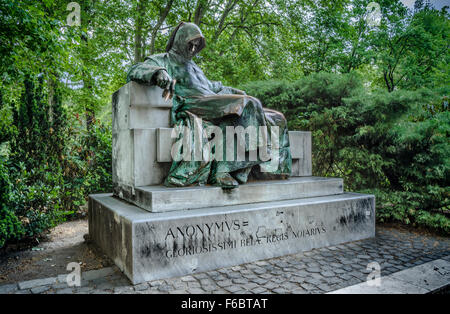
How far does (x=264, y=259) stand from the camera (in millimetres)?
3748

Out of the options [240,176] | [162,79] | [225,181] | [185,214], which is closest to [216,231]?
[185,214]

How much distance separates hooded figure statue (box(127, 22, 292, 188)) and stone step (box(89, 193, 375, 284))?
0.55 meters

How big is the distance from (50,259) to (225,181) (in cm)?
247

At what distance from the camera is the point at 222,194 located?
153 inches

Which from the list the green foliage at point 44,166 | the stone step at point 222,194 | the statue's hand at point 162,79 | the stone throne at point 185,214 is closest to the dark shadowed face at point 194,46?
the stone throne at point 185,214

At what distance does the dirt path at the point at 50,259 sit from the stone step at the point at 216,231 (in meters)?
0.19

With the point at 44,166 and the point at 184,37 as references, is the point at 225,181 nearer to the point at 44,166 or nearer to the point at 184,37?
the point at 184,37

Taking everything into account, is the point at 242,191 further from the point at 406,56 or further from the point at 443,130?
the point at 406,56

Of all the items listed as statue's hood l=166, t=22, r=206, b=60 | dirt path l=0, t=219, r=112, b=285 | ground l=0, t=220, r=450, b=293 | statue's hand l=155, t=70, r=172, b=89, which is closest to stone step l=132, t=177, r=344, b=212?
ground l=0, t=220, r=450, b=293

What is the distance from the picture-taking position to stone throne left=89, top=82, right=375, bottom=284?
10.4ft

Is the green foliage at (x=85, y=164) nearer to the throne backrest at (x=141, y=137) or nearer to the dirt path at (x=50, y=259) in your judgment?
the dirt path at (x=50, y=259)

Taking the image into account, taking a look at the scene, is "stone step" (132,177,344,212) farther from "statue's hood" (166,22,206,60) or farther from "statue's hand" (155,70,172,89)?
"statue's hood" (166,22,206,60)

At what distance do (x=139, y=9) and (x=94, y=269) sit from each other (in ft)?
36.0

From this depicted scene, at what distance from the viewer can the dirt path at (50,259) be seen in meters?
3.50
